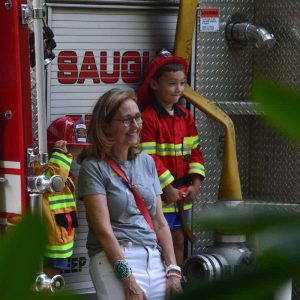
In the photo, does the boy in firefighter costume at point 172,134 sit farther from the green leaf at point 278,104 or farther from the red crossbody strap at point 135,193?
the green leaf at point 278,104

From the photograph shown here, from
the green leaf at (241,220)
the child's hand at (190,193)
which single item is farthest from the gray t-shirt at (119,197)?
the green leaf at (241,220)

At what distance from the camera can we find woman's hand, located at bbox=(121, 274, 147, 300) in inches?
170

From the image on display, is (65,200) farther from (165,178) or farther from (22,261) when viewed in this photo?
(22,261)

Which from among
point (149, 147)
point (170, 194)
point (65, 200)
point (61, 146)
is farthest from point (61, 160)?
point (170, 194)

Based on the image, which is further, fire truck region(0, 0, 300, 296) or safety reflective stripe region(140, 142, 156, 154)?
safety reflective stripe region(140, 142, 156, 154)

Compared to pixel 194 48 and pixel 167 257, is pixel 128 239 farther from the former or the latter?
pixel 194 48

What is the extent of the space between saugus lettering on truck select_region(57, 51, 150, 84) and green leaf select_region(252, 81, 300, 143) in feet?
18.3

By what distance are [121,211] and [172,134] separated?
4.93 ft

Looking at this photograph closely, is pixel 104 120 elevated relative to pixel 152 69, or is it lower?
lower

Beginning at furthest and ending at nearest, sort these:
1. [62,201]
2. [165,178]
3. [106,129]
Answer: [165,178] → [62,201] → [106,129]

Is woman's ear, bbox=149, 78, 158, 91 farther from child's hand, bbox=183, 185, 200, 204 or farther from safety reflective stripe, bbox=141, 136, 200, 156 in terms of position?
child's hand, bbox=183, 185, 200, 204

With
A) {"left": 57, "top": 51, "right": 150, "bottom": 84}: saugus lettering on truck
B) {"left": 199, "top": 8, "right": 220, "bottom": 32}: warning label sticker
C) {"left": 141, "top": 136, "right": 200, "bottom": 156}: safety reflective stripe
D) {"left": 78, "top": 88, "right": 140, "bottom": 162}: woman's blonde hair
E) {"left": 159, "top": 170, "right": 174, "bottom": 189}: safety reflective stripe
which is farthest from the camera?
{"left": 199, "top": 8, "right": 220, "bottom": 32}: warning label sticker

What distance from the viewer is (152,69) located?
19.6 feet

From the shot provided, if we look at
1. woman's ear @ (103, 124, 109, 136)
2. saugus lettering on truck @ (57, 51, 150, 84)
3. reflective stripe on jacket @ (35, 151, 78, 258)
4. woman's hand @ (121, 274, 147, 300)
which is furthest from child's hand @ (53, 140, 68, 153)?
woman's hand @ (121, 274, 147, 300)
